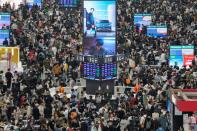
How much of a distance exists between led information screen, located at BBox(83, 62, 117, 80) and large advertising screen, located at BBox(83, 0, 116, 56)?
0.49m

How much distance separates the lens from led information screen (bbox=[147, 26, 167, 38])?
3703 centimetres

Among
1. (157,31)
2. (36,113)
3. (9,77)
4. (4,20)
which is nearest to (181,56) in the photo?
(157,31)

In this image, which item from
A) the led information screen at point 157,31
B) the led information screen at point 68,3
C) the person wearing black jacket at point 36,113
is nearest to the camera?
the person wearing black jacket at point 36,113

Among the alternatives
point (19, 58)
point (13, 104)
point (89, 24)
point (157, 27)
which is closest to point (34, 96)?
point (13, 104)

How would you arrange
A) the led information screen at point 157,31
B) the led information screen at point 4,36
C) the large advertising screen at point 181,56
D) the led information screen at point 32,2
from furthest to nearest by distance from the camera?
the led information screen at point 32,2, the led information screen at point 157,31, the led information screen at point 4,36, the large advertising screen at point 181,56

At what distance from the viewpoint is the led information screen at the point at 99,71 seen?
26.6 meters

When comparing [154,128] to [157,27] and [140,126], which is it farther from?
[157,27]

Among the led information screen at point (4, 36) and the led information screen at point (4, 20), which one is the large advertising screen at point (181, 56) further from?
the led information screen at point (4, 20)

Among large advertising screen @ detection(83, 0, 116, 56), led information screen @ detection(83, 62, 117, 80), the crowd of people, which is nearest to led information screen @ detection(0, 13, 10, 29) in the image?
the crowd of people

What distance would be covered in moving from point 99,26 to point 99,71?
177cm

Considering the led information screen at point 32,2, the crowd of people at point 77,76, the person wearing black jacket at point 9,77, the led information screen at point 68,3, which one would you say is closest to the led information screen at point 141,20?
the crowd of people at point 77,76

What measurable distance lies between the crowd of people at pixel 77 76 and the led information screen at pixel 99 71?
3.12ft

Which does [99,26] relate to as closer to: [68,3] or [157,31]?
[157,31]

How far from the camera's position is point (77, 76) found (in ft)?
94.8
